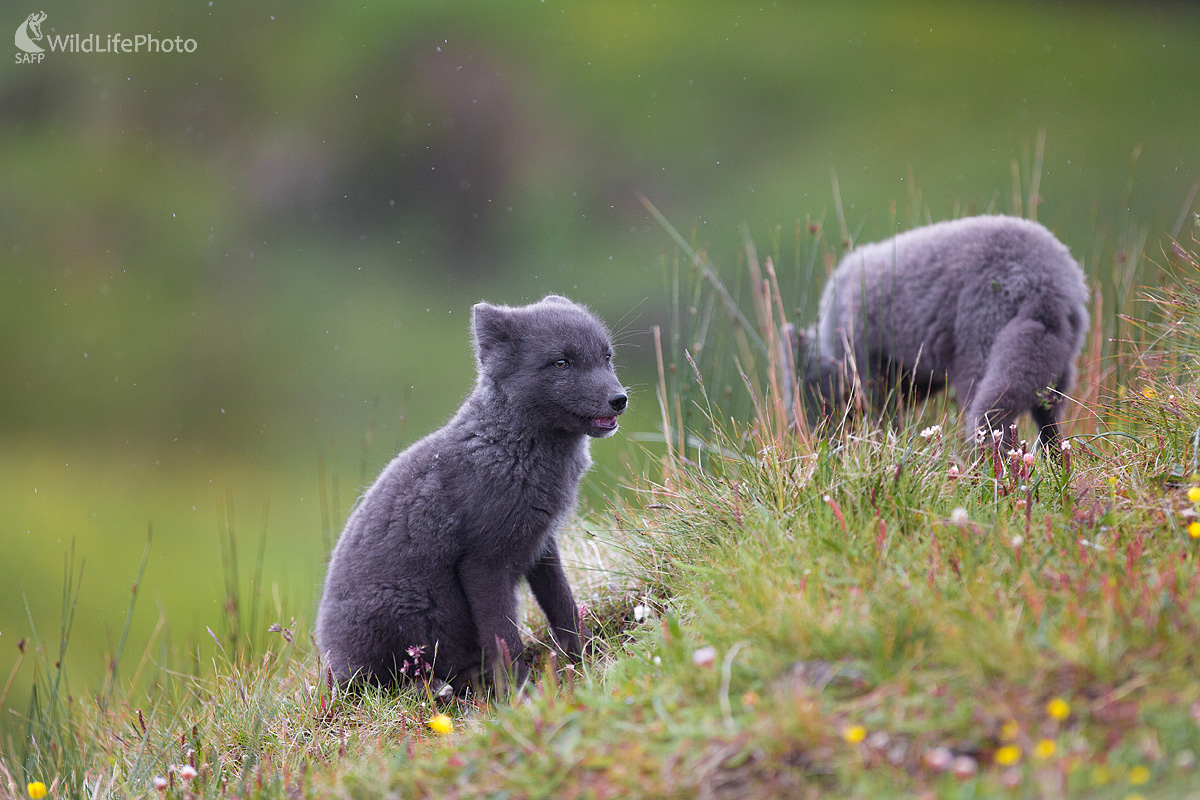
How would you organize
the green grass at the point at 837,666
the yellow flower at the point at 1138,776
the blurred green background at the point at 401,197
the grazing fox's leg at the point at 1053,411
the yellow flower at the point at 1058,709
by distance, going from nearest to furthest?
the yellow flower at the point at 1138,776 < the yellow flower at the point at 1058,709 < the green grass at the point at 837,666 < the grazing fox's leg at the point at 1053,411 < the blurred green background at the point at 401,197

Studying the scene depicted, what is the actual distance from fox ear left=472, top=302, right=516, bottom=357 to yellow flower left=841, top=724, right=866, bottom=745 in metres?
2.14

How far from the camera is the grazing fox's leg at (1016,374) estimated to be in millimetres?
4342

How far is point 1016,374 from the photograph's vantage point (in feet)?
14.3

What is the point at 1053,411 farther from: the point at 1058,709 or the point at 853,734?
the point at 853,734

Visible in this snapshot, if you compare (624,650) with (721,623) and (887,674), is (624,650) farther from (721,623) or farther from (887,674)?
(887,674)

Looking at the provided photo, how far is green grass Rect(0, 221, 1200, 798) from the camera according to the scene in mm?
2281

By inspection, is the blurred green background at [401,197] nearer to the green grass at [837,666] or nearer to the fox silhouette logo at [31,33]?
the fox silhouette logo at [31,33]

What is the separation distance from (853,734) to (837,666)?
0.30 meters

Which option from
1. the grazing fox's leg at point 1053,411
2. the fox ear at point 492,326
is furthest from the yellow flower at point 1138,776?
the grazing fox's leg at point 1053,411

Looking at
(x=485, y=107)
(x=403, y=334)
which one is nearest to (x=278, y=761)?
A: (x=403, y=334)

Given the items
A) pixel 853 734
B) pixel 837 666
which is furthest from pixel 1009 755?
pixel 837 666

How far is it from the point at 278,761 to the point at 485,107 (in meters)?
13.8

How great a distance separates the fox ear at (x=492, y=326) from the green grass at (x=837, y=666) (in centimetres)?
97

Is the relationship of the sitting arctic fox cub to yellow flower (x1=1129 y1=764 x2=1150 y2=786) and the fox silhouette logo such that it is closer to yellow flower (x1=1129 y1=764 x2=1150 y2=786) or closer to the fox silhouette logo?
yellow flower (x1=1129 y1=764 x2=1150 y2=786)
